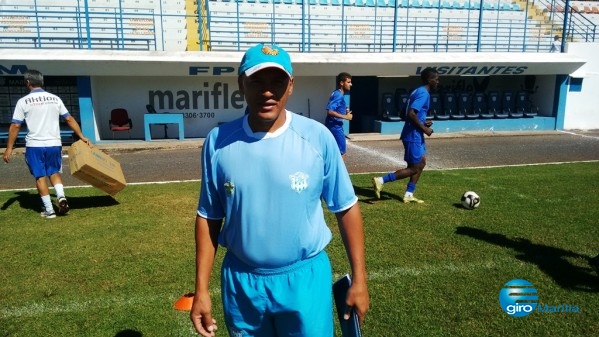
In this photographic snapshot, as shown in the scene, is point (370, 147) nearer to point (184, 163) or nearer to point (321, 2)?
point (184, 163)

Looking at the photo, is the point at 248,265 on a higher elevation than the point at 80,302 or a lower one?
higher

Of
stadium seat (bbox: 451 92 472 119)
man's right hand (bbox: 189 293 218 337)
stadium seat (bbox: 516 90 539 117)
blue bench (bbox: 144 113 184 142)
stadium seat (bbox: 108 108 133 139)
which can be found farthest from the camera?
stadium seat (bbox: 516 90 539 117)

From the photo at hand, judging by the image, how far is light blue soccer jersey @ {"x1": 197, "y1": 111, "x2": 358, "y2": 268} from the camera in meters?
2.10

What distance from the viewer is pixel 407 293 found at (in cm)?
422

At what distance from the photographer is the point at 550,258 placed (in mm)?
4984

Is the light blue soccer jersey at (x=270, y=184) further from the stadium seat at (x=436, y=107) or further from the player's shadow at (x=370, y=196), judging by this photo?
the stadium seat at (x=436, y=107)

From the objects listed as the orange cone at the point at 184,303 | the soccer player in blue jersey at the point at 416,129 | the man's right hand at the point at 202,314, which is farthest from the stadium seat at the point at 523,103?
the man's right hand at the point at 202,314

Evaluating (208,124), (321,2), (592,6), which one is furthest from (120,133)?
(592,6)

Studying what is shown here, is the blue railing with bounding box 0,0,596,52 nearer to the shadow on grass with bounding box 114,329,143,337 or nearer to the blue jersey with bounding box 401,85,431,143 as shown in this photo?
the blue jersey with bounding box 401,85,431,143

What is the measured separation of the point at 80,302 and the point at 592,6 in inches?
1111

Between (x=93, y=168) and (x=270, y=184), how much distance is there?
5488 millimetres

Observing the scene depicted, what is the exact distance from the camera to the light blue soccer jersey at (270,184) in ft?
6.88

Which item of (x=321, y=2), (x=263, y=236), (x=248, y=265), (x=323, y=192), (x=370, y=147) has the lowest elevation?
(x=370, y=147)

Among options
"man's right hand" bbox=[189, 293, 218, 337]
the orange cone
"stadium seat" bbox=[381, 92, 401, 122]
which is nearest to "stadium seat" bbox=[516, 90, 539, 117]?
"stadium seat" bbox=[381, 92, 401, 122]
